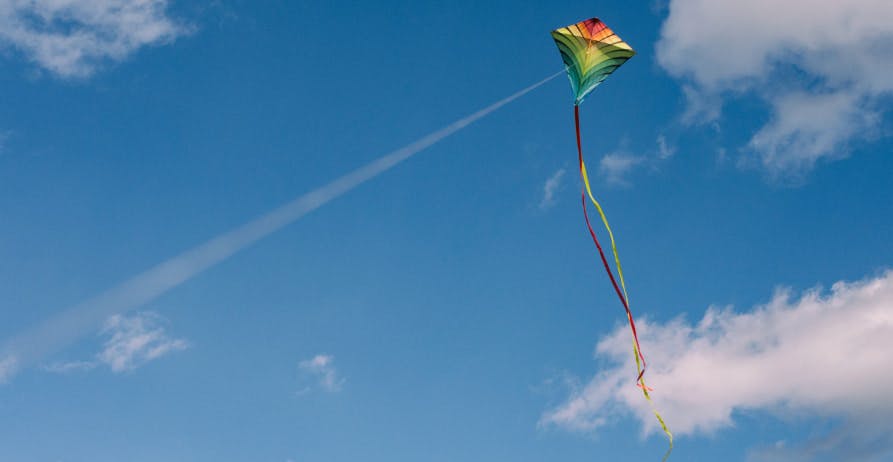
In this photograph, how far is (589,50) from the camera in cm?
3634

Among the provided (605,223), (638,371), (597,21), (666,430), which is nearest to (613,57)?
(597,21)

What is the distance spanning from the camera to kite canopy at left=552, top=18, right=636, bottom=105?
36.0 m

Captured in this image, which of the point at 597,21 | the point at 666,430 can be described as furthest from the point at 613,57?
the point at 666,430

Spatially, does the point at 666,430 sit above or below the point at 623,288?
below

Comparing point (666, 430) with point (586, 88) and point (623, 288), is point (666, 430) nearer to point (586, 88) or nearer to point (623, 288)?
point (623, 288)

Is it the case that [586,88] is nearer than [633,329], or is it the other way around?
[633,329]

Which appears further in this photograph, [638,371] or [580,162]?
[580,162]

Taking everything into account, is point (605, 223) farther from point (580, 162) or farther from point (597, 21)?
point (597, 21)

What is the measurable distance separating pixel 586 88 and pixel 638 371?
46.2ft

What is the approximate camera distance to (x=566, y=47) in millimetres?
36312

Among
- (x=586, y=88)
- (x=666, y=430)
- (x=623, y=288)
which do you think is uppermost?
(x=586, y=88)

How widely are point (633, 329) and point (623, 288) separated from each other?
2385 millimetres

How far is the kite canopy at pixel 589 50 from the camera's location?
3597 cm

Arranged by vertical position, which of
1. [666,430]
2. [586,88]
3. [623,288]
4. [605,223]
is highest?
[586,88]
